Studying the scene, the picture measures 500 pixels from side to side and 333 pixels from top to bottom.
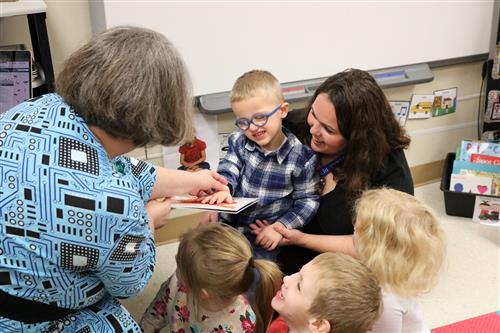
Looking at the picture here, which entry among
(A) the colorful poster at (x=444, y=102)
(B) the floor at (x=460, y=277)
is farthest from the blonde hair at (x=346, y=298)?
(A) the colorful poster at (x=444, y=102)

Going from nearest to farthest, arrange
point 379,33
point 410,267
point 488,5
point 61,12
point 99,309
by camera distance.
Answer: point 99,309 < point 410,267 < point 61,12 < point 379,33 < point 488,5

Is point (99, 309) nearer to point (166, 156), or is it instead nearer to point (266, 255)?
point (266, 255)

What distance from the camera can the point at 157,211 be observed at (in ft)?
5.22

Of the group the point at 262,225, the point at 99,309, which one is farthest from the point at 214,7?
the point at 99,309

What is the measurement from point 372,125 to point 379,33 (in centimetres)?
118

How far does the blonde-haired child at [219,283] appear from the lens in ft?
5.14

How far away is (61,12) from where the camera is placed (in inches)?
90.0

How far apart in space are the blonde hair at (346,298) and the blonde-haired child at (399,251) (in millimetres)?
157

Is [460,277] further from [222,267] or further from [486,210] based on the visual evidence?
[222,267]

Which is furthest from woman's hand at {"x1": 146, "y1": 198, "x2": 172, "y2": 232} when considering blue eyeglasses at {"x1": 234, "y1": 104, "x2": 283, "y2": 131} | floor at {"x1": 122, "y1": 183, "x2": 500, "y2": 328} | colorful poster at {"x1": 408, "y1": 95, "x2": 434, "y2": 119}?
colorful poster at {"x1": 408, "y1": 95, "x2": 434, "y2": 119}

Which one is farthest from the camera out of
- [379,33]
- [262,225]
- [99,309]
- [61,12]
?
[379,33]

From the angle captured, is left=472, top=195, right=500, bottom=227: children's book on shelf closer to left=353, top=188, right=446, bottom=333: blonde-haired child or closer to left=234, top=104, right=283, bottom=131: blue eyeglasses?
left=353, top=188, right=446, bottom=333: blonde-haired child

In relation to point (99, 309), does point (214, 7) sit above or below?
above

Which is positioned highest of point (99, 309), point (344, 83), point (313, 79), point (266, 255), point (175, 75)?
point (175, 75)
